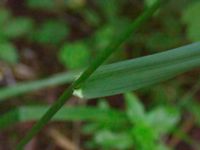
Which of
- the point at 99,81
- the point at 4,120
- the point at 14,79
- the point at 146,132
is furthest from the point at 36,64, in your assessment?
the point at 99,81

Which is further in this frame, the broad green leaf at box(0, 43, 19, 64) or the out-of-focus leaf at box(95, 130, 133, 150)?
the broad green leaf at box(0, 43, 19, 64)

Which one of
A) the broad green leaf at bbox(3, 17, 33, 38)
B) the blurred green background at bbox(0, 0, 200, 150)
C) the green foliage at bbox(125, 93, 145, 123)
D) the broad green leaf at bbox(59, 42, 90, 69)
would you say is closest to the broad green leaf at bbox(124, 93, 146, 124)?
the green foliage at bbox(125, 93, 145, 123)

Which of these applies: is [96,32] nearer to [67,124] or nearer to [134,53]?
[134,53]

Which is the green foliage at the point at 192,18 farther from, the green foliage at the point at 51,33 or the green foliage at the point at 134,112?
the green foliage at the point at 51,33

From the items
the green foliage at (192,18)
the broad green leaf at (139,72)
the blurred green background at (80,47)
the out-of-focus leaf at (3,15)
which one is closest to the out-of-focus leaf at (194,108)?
the blurred green background at (80,47)

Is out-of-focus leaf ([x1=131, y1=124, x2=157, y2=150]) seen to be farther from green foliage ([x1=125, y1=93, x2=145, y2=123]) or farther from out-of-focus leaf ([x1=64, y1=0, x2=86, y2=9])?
out-of-focus leaf ([x1=64, y1=0, x2=86, y2=9])
